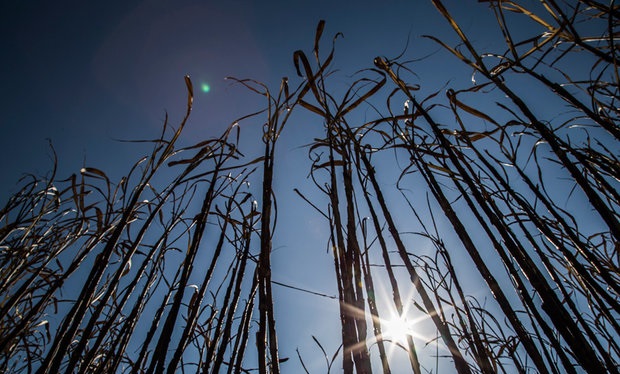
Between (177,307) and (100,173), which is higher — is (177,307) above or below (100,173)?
below

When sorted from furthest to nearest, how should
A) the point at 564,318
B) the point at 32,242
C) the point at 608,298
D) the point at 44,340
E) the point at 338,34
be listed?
the point at 44,340, the point at 32,242, the point at 338,34, the point at 608,298, the point at 564,318

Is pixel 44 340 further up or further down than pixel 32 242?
further down

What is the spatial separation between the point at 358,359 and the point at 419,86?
711 millimetres

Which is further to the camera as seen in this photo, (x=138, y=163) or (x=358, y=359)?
(x=138, y=163)

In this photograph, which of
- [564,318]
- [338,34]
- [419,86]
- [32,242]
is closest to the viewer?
[564,318]

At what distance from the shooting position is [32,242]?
1298 mm

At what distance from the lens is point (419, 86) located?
0.89 metres

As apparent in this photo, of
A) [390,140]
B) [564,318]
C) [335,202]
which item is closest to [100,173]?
[335,202]

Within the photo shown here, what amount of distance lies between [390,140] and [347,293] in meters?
0.47

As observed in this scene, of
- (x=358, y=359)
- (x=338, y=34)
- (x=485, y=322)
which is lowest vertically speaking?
(x=358, y=359)

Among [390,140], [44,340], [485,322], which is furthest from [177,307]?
[44,340]

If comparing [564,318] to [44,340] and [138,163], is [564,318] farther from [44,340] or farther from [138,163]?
[44,340]

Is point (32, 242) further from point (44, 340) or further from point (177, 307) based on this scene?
point (177, 307)

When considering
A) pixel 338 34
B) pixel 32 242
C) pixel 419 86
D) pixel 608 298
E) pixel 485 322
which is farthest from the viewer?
pixel 32 242
